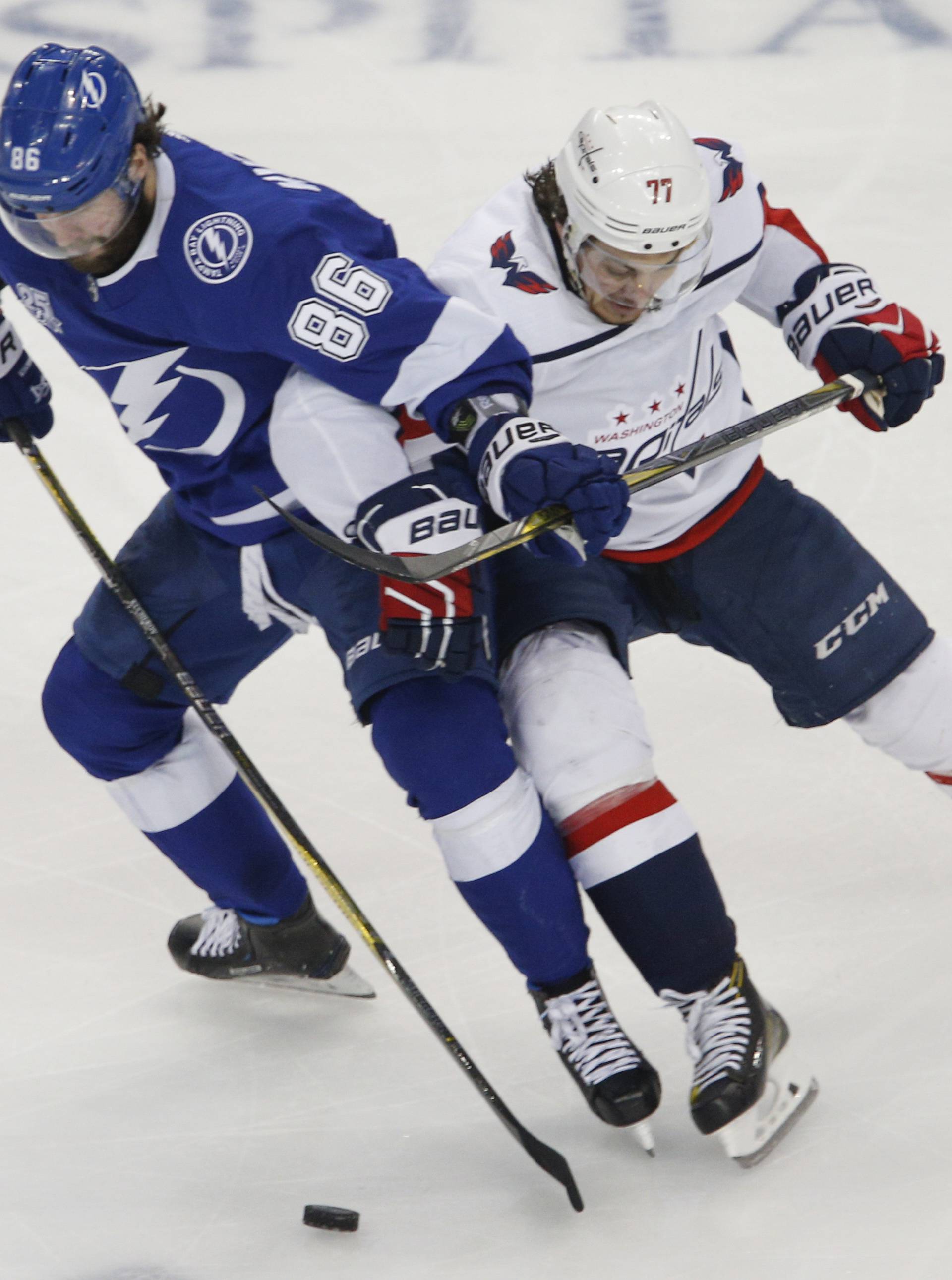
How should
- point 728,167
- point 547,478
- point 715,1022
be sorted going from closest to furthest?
1. point 547,478
2. point 715,1022
3. point 728,167

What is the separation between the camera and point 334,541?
2023 mm

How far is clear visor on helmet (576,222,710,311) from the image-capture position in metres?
2.11

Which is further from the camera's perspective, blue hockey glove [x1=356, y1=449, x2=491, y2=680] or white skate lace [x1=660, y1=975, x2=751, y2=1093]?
white skate lace [x1=660, y1=975, x2=751, y2=1093]

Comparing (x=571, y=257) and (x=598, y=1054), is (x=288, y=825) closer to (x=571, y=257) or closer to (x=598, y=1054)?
(x=598, y=1054)

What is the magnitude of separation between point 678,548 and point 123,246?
0.92 meters

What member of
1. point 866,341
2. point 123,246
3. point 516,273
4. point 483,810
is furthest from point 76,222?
point 866,341

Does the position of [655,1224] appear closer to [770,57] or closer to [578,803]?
[578,803]

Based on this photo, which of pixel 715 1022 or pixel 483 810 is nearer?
pixel 483 810

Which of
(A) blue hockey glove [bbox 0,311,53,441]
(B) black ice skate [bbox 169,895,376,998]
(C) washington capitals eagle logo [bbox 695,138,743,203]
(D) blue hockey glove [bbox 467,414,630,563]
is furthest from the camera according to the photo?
(B) black ice skate [bbox 169,895,376,998]

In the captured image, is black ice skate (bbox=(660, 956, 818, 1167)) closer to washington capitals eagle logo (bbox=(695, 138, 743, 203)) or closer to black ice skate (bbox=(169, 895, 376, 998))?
black ice skate (bbox=(169, 895, 376, 998))

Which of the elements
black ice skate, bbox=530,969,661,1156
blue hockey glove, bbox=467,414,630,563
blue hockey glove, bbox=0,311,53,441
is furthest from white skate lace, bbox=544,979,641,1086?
blue hockey glove, bbox=0,311,53,441

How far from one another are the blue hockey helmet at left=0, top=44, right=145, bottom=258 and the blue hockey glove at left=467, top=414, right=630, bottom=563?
56cm

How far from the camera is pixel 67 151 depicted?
1.98m

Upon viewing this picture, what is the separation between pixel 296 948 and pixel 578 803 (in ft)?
2.80
